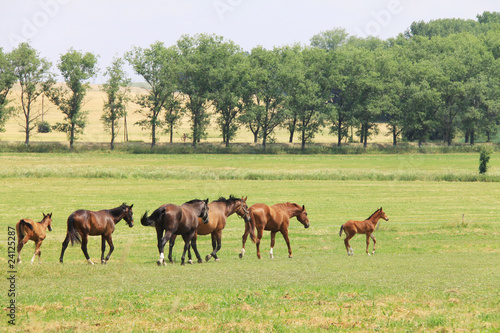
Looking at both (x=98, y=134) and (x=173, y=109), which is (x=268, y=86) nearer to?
(x=173, y=109)

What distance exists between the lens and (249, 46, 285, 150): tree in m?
128

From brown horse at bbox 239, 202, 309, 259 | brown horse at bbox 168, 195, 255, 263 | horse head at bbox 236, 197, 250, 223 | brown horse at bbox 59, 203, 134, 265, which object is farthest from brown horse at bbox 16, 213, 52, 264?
brown horse at bbox 239, 202, 309, 259

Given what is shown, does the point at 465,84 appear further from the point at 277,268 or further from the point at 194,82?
the point at 277,268

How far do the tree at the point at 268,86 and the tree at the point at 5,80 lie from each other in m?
51.1

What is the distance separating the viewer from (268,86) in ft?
427

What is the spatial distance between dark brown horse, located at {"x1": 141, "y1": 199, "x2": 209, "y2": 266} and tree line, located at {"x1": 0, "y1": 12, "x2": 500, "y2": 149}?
338ft

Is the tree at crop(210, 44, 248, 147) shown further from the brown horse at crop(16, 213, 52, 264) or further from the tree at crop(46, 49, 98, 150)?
the brown horse at crop(16, 213, 52, 264)

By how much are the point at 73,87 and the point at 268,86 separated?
42391 mm

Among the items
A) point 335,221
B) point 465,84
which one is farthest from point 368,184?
point 465,84

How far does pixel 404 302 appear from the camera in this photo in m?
13.9

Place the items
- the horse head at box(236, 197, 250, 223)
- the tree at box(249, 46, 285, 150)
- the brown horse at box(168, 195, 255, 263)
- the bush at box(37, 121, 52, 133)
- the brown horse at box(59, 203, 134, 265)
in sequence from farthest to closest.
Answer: the bush at box(37, 121, 52, 133)
the tree at box(249, 46, 285, 150)
the horse head at box(236, 197, 250, 223)
the brown horse at box(168, 195, 255, 263)
the brown horse at box(59, 203, 134, 265)

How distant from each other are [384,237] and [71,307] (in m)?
22.3

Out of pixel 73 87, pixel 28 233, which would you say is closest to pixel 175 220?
pixel 28 233

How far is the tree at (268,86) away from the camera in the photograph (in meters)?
128
